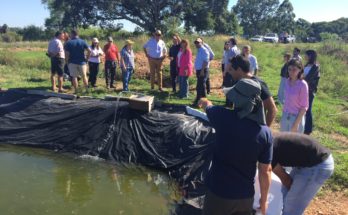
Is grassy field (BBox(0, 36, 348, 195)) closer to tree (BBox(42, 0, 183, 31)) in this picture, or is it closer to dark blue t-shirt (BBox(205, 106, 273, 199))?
dark blue t-shirt (BBox(205, 106, 273, 199))

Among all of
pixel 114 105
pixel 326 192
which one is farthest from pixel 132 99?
pixel 326 192

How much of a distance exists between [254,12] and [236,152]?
3116 inches

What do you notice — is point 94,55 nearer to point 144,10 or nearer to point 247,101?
point 247,101

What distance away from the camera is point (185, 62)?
1049 cm

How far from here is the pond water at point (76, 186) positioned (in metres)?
5.73

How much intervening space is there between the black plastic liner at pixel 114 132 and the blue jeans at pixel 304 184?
251cm

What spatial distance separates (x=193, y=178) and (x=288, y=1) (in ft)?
260

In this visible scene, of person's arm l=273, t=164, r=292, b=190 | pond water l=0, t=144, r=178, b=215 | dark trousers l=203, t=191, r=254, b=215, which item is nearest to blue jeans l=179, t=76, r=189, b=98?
pond water l=0, t=144, r=178, b=215

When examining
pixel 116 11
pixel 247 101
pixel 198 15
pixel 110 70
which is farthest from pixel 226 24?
pixel 247 101

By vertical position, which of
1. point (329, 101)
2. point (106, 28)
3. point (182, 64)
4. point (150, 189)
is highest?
point (106, 28)

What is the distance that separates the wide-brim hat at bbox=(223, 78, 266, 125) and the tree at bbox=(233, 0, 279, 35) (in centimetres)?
7653

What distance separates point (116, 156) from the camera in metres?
7.70

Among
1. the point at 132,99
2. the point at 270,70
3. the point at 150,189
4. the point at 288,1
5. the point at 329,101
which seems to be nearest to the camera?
the point at 150,189

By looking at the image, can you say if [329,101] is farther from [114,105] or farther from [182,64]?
[114,105]
